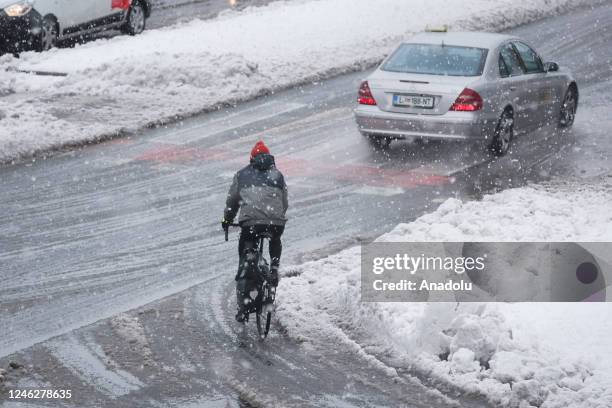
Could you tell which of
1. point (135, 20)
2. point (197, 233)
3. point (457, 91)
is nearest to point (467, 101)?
point (457, 91)

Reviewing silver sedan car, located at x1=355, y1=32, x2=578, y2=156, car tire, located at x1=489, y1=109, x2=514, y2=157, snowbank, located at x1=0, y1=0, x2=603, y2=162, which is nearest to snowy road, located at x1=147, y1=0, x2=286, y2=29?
snowbank, located at x1=0, y1=0, x2=603, y2=162

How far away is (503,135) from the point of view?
14484 mm

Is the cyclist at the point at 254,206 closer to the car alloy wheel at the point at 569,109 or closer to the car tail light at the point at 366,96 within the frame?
the car tail light at the point at 366,96

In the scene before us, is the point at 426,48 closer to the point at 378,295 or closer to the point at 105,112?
the point at 105,112

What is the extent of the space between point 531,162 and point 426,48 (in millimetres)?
2183

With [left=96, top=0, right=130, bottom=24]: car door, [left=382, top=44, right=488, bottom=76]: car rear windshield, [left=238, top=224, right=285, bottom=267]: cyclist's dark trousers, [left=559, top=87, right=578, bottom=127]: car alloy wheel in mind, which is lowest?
[left=559, top=87, right=578, bottom=127]: car alloy wheel

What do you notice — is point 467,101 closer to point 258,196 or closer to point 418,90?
point 418,90

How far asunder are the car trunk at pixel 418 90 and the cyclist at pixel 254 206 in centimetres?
592

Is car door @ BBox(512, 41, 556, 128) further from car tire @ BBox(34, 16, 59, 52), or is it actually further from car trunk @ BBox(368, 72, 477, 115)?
car tire @ BBox(34, 16, 59, 52)

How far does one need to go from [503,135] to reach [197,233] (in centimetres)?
531

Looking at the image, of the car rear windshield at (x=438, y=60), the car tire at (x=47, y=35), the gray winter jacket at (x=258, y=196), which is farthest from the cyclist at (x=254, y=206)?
the car tire at (x=47, y=35)

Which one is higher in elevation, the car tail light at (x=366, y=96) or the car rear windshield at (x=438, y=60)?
the car rear windshield at (x=438, y=60)

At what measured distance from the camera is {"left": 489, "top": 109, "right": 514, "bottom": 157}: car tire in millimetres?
14391

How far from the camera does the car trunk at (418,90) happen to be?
13.9m
